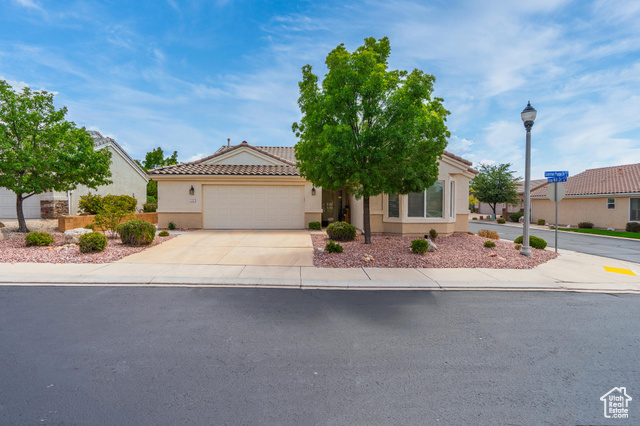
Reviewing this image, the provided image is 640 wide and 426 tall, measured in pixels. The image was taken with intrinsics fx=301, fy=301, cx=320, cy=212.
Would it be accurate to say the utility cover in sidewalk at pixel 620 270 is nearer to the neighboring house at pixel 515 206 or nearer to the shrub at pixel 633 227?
the shrub at pixel 633 227

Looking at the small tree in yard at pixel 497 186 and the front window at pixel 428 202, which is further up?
the small tree in yard at pixel 497 186

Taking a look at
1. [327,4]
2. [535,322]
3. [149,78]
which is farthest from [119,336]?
[149,78]

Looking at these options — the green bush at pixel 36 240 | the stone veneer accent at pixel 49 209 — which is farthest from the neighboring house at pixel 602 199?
the stone veneer accent at pixel 49 209

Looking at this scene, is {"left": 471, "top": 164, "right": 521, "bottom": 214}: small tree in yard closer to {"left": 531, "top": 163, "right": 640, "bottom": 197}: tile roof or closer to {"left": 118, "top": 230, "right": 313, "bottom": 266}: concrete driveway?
{"left": 531, "top": 163, "right": 640, "bottom": 197}: tile roof

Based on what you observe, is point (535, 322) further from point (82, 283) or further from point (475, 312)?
point (82, 283)

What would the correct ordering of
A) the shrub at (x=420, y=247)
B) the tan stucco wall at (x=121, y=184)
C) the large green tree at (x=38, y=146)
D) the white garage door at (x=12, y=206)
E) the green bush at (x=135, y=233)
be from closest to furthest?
the shrub at (x=420, y=247)
the green bush at (x=135, y=233)
the large green tree at (x=38, y=146)
the white garage door at (x=12, y=206)
the tan stucco wall at (x=121, y=184)

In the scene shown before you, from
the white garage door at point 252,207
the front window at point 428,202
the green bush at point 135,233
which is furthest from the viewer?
the white garage door at point 252,207

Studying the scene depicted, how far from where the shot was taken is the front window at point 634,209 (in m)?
21.8

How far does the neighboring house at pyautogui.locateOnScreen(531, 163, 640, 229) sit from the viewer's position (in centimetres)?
2228

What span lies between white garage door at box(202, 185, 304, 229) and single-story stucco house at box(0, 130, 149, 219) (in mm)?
5209

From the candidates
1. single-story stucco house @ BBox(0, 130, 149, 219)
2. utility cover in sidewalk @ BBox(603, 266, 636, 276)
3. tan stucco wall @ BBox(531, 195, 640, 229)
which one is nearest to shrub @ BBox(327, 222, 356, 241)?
utility cover in sidewalk @ BBox(603, 266, 636, 276)

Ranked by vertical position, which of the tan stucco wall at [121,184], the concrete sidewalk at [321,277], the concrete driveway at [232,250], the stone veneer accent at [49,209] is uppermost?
the tan stucco wall at [121,184]

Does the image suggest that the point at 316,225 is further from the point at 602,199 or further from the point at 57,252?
the point at 602,199

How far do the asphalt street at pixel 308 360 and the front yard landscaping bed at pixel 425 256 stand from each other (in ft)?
9.30
